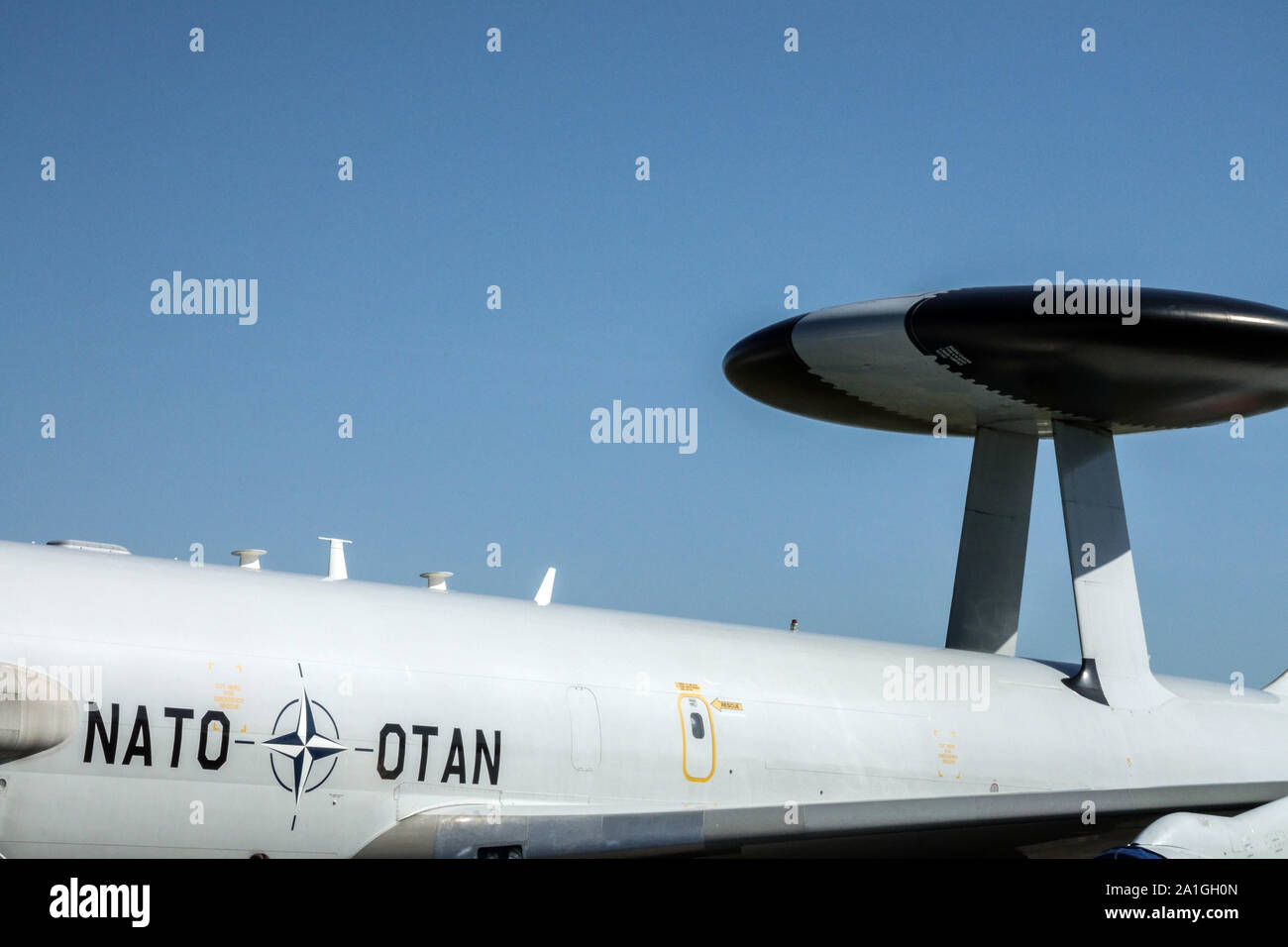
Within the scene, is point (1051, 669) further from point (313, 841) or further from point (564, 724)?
point (313, 841)

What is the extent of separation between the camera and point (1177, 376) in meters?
13.2

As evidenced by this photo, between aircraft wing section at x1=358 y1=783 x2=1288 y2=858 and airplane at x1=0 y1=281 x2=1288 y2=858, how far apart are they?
0.03 meters

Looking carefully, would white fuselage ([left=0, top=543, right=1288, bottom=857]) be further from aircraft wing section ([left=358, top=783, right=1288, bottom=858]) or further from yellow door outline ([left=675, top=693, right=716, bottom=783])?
aircraft wing section ([left=358, top=783, right=1288, bottom=858])

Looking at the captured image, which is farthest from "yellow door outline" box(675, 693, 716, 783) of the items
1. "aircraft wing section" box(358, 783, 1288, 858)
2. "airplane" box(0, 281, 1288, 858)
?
"aircraft wing section" box(358, 783, 1288, 858)

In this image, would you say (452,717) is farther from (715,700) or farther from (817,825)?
(817,825)

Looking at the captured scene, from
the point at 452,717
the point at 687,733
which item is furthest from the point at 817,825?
the point at 452,717

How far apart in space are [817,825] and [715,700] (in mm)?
1341

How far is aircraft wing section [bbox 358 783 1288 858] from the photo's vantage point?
10.0 metres

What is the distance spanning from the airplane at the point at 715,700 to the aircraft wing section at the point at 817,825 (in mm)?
26

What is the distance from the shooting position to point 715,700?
37.8ft
